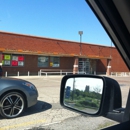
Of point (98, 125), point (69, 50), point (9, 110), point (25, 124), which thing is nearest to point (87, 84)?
point (98, 125)

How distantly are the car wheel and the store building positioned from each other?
15.7 meters

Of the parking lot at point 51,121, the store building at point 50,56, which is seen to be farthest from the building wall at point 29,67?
the parking lot at point 51,121

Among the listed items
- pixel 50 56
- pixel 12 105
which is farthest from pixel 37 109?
pixel 50 56

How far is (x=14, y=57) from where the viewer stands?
2389 centimetres

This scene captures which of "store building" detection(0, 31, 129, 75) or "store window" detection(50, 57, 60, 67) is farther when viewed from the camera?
"store window" detection(50, 57, 60, 67)

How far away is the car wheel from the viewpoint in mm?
5023

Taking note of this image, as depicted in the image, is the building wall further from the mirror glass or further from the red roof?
the mirror glass

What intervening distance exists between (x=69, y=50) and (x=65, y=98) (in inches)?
1082

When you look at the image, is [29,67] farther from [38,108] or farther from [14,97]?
[14,97]

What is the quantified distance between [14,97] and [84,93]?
3.82 m

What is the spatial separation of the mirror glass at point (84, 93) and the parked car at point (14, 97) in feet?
11.2

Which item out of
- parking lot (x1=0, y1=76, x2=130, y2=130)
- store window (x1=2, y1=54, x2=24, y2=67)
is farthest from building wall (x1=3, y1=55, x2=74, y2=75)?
parking lot (x1=0, y1=76, x2=130, y2=130)

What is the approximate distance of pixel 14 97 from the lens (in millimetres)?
5246

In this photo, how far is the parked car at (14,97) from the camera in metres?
5.04
